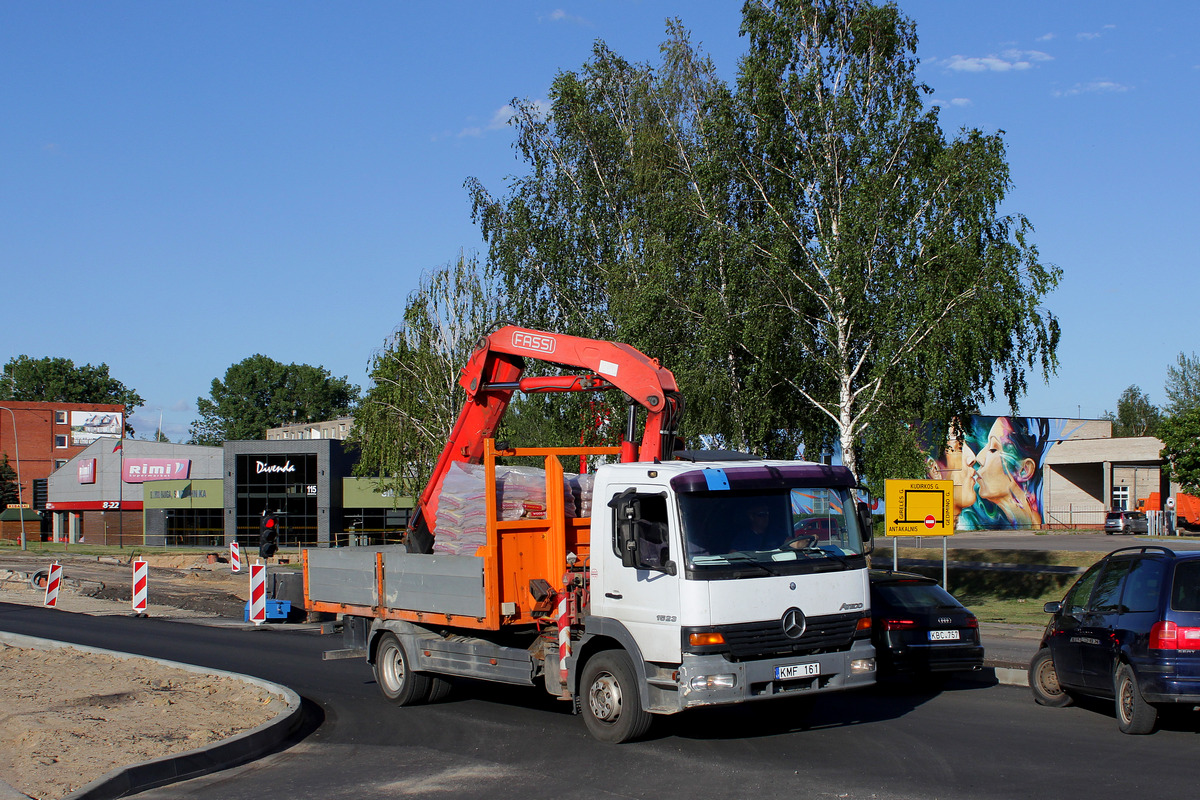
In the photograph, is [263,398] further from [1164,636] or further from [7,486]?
[1164,636]

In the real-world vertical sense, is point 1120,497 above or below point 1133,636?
below

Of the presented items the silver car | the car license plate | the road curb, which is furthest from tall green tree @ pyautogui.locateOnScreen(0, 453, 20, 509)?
the car license plate

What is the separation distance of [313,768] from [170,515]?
67.0 m

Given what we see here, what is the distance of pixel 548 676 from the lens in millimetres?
10117

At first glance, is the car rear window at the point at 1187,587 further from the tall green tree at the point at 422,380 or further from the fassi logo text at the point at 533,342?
the tall green tree at the point at 422,380

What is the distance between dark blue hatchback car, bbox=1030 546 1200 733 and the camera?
8.79 meters

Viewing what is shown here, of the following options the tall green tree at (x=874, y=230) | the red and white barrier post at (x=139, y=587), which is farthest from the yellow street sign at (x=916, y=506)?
the red and white barrier post at (x=139, y=587)

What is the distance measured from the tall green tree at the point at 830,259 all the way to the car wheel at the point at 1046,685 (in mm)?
11124

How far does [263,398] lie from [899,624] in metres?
136

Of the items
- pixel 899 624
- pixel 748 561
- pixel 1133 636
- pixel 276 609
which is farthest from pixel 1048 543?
pixel 748 561

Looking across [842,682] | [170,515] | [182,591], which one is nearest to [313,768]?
[842,682]

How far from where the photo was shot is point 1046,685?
1108 cm

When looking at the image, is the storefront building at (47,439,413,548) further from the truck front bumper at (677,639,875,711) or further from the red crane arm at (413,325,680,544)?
the truck front bumper at (677,639,875,711)

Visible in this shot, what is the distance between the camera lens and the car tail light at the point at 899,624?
12242 millimetres
